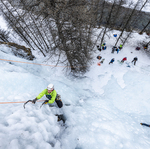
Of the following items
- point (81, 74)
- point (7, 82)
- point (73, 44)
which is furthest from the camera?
point (81, 74)

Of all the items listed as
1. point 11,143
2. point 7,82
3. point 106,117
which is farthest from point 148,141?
point 7,82

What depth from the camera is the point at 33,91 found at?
5.91m

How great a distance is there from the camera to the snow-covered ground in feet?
11.3

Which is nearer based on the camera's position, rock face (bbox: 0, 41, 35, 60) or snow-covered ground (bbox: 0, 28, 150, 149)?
snow-covered ground (bbox: 0, 28, 150, 149)

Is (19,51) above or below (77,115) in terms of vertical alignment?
above

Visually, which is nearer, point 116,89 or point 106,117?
point 106,117

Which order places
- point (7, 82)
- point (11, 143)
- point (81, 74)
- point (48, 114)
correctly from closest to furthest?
point (11, 143)
point (48, 114)
point (7, 82)
point (81, 74)

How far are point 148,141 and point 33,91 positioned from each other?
6.98 meters

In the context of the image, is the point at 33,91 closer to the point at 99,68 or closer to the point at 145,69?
the point at 99,68

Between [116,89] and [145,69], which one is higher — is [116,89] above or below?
below

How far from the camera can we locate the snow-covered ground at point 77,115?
11.3ft

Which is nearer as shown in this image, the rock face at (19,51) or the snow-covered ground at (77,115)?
the snow-covered ground at (77,115)

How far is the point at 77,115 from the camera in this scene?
212 inches

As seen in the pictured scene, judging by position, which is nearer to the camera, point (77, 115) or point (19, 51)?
point (77, 115)
